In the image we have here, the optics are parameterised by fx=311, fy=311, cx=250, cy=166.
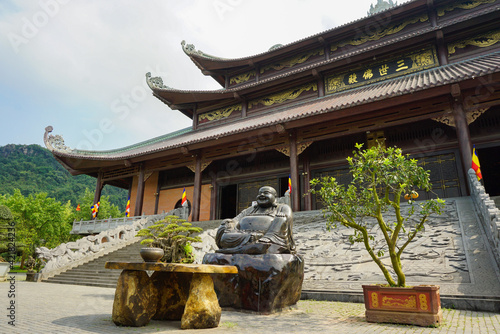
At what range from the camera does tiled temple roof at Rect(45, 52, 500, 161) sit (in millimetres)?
9019

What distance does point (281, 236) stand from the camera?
14.8 ft

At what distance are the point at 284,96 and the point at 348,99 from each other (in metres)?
4.50

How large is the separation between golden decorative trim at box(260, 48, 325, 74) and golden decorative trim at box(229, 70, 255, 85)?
0.71 metres

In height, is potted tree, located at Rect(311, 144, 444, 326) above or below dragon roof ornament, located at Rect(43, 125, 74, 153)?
below

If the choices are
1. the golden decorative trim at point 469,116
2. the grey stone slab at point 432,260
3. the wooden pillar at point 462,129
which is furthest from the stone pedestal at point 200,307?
Result: the golden decorative trim at point 469,116

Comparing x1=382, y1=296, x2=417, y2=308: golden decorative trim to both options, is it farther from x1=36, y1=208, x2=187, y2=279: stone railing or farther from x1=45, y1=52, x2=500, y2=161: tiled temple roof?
x1=36, y1=208, x2=187, y2=279: stone railing

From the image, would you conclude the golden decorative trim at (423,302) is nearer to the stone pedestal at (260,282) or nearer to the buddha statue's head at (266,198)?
the stone pedestal at (260,282)

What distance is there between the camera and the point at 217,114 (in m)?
17.4

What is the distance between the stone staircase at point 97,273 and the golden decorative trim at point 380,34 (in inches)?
502

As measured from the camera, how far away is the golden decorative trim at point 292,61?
15571 mm

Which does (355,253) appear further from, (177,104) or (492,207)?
(177,104)

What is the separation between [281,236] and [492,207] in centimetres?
383

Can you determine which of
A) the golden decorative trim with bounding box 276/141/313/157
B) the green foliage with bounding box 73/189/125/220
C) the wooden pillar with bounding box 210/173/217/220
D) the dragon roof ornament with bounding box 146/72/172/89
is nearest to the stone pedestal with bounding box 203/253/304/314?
the golden decorative trim with bounding box 276/141/313/157

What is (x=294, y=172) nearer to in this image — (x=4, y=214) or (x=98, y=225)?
(x=98, y=225)
